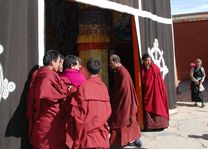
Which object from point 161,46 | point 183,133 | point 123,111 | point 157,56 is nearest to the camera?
point 123,111

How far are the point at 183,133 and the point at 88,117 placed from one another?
3.53 meters

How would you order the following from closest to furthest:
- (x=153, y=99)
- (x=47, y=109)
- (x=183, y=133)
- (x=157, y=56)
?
(x=47, y=109), (x=153, y=99), (x=183, y=133), (x=157, y=56)

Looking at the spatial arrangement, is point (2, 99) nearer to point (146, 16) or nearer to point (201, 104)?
point (146, 16)

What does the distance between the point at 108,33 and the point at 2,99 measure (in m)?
3.95

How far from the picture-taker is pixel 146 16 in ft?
24.0

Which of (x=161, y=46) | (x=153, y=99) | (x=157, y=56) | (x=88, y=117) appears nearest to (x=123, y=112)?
(x=153, y=99)

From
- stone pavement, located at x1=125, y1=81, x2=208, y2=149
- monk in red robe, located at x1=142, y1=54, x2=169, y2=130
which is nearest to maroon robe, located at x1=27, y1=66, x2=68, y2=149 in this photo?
stone pavement, located at x1=125, y1=81, x2=208, y2=149

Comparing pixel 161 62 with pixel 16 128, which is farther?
pixel 161 62

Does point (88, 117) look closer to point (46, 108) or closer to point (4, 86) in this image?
point (46, 108)

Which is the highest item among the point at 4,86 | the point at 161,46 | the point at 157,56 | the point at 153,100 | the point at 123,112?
the point at 161,46

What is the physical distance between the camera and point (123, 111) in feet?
17.6

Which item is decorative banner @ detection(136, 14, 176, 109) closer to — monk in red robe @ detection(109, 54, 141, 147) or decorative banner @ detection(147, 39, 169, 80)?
decorative banner @ detection(147, 39, 169, 80)

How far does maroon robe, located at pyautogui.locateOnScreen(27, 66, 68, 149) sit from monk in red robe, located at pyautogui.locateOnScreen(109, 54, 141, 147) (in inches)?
59.6

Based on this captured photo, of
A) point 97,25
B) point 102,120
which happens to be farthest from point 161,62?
point 102,120
